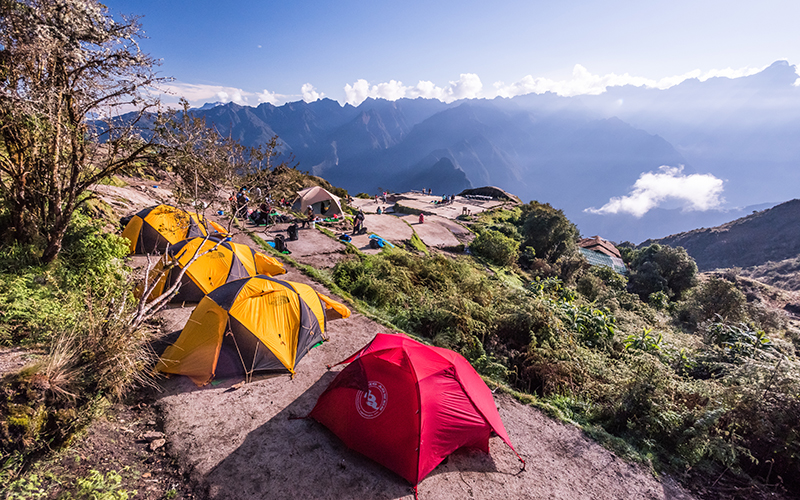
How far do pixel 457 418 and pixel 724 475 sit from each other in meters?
4.80

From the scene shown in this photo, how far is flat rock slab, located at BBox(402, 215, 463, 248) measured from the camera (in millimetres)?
25108

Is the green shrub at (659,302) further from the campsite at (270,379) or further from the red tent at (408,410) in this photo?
the red tent at (408,410)

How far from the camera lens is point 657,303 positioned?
20.9 meters

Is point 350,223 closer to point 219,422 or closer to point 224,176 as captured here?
point 224,176

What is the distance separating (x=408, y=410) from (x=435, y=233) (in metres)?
22.6

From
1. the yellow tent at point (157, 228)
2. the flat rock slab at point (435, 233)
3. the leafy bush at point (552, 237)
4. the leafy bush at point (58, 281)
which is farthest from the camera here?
the leafy bush at point (552, 237)

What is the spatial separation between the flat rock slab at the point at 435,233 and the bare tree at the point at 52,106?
19.5m

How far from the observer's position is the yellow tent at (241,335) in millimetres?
6539

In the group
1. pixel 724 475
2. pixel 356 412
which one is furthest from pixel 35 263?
pixel 724 475

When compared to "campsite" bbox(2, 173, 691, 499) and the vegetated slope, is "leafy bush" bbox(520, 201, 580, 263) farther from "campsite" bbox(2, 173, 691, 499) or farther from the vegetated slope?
the vegetated slope

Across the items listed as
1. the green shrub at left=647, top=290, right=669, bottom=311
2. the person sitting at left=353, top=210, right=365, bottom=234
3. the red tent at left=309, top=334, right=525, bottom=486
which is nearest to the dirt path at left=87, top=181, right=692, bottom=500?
the red tent at left=309, top=334, right=525, bottom=486

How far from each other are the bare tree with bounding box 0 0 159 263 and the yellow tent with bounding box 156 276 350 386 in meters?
3.82

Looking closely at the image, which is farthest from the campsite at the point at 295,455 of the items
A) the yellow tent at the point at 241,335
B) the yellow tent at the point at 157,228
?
the yellow tent at the point at 157,228

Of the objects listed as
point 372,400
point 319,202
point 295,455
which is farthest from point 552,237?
point 295,455
